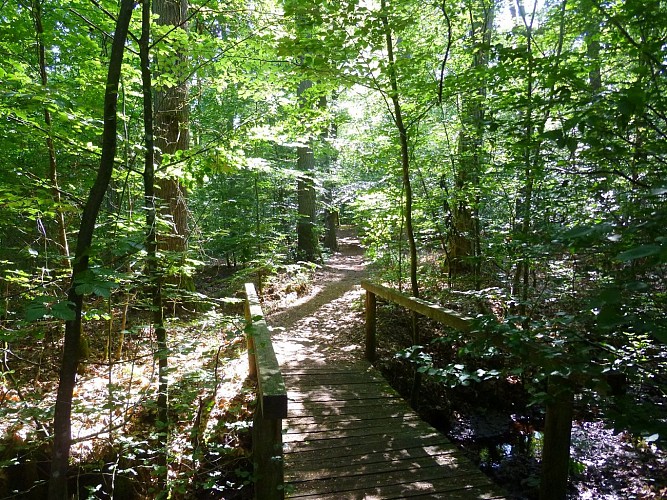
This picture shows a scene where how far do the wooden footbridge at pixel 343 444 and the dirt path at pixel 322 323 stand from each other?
0.86 m

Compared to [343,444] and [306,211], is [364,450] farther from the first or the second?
[306,211]

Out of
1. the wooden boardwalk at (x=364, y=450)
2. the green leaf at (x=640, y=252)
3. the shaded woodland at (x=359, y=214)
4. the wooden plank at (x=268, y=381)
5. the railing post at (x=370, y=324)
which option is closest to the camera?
the green leaf at (x=640, y=252)

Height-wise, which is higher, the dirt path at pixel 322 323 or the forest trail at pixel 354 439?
the dirt path at pixel 322 323

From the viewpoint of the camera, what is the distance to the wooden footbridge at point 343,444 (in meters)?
2.98

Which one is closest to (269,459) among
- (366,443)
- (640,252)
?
(366,443)

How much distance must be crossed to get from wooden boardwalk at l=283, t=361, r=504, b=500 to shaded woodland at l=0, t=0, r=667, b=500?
61 cm

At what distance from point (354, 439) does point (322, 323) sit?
3943 mm

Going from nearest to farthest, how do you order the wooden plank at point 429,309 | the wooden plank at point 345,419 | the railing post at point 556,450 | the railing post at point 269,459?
the railing post at point 269,459 → the railing post at point 556,450 → the wooden plank at point 429,309 → the wooden plank at point 345,419

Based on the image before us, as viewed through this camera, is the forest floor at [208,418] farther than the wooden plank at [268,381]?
Yes

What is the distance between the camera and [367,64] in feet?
18.0

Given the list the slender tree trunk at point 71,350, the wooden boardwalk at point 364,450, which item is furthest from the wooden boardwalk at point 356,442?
the slender tree trunk at point 71,350

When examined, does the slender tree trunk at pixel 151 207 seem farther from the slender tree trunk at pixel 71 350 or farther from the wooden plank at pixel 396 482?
the wooden plank at pixel 396 482

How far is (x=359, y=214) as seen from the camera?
898cm

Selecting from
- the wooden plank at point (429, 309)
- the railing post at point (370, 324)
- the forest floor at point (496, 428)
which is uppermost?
the wooden plank at point (429, 309)
